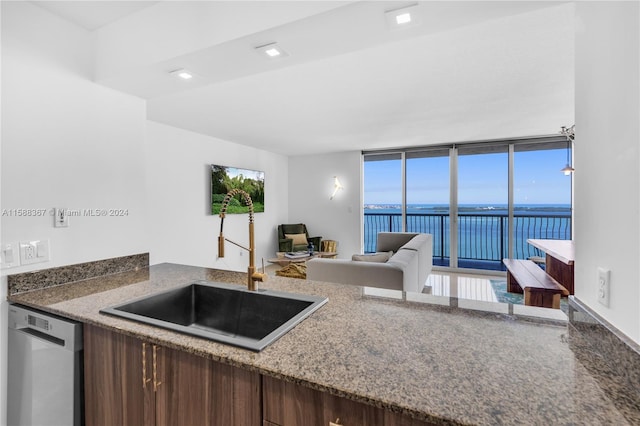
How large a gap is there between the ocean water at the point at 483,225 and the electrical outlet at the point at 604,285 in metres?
5.06

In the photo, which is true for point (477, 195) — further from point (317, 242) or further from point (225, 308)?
point (225, 308)

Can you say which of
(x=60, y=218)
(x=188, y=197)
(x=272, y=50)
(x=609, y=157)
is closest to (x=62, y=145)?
(x=60, y=218)

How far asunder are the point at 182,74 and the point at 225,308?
1335 millimetres

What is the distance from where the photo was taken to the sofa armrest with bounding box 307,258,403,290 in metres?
2.55

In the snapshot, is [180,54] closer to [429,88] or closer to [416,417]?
[416,417]

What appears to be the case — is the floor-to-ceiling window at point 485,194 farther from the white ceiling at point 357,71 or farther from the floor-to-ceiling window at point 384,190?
the floor-to-ceiling window at point 384,190

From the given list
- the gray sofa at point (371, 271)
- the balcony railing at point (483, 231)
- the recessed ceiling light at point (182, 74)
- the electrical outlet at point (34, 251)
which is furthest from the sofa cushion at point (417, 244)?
the electrical outlet at point (34, 251)

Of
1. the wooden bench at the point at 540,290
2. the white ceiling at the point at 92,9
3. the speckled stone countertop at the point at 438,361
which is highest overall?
the white ceiling at the point at 92,9

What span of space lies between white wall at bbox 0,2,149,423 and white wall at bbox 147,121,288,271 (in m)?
2.16

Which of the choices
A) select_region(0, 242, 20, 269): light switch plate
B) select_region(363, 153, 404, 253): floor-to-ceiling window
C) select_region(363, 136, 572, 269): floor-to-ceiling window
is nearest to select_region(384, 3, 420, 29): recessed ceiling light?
select_region(0, 242, 20, 269): light switch plate

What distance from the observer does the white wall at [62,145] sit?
1.48 metres

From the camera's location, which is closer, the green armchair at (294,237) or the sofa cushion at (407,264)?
the sofa cushion at (407,264)

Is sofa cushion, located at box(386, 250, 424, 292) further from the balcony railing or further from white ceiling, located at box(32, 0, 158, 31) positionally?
the balcony railing

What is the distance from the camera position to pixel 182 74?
5.79 feet
